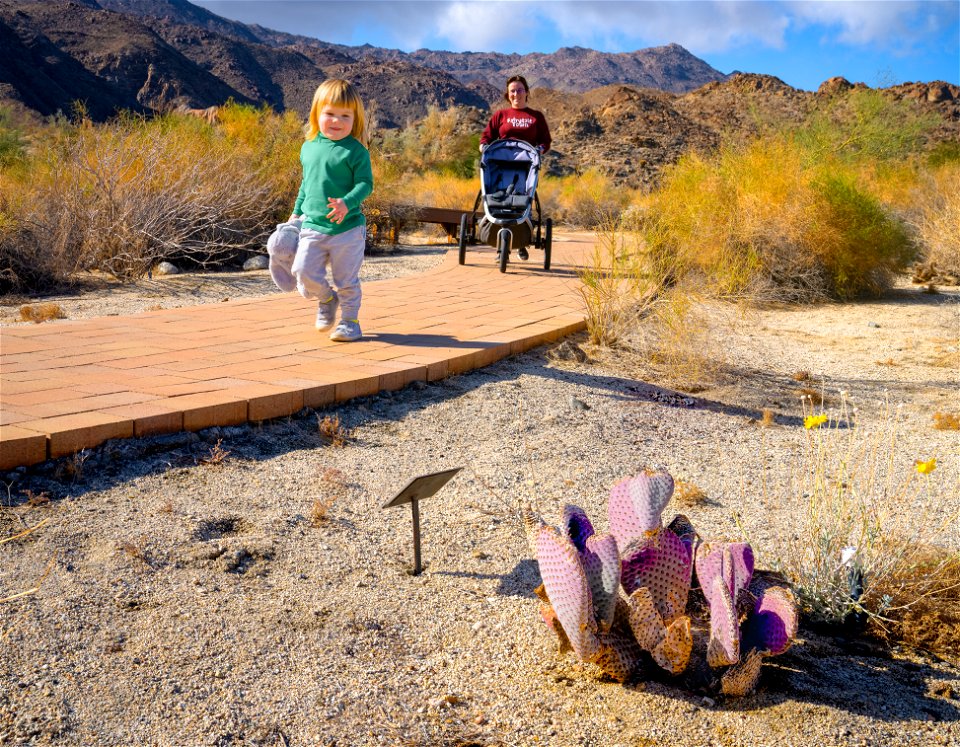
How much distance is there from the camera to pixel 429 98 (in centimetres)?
6512

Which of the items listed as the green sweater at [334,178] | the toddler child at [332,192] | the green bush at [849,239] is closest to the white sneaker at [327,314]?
the toddler child at [332,192]

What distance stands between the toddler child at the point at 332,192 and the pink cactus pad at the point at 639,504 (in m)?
2.75

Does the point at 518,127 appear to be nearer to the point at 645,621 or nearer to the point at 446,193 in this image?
the point at 645,621

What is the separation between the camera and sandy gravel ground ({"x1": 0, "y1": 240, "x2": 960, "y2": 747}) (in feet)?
7.17

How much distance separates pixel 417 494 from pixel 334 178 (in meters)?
2.52

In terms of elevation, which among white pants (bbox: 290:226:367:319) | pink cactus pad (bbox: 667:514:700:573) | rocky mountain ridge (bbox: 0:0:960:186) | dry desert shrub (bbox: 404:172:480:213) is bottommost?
pink cactus pad (bbox: 667:514:700:573)

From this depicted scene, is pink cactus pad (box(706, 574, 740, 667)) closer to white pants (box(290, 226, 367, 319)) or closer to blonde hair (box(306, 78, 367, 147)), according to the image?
white pants (box(290, 226, 367, 319))

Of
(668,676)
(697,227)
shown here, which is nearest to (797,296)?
(697,227)

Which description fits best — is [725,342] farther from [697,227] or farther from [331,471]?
[331,471]

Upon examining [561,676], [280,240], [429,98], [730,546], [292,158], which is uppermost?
[429,98]

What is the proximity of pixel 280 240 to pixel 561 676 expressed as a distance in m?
3.29

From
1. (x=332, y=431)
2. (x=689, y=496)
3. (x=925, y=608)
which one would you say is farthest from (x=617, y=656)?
(x=332, y=431)

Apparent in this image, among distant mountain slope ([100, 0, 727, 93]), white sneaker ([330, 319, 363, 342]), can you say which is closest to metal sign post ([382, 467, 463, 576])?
white sneaker ([330, 319, 363, 342])

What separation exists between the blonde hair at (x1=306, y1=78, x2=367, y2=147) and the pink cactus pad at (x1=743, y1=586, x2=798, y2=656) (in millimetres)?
3381
